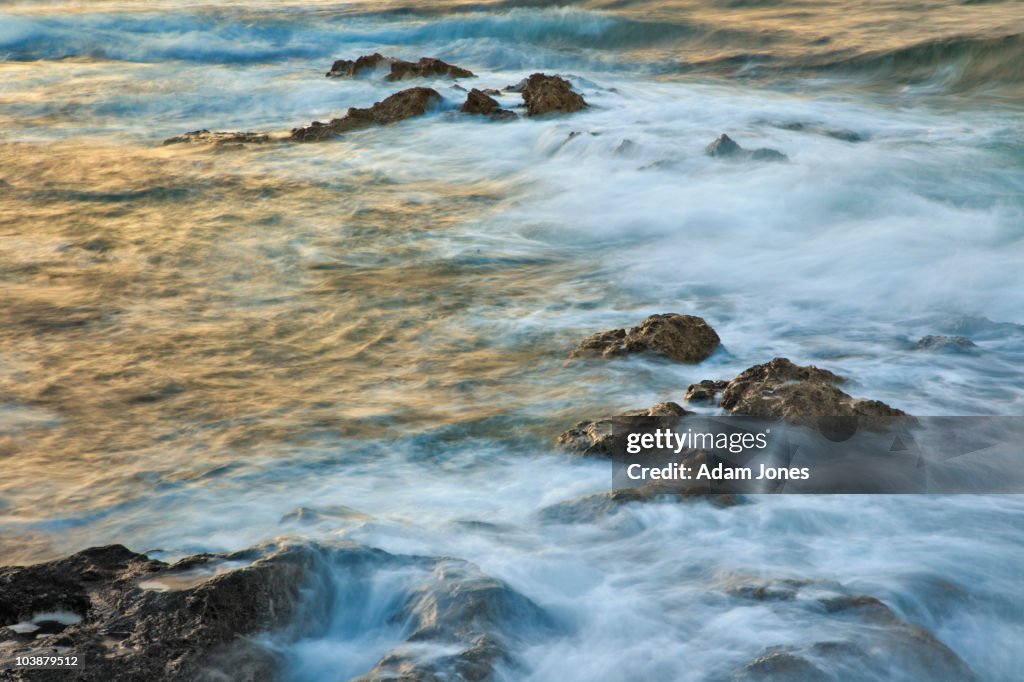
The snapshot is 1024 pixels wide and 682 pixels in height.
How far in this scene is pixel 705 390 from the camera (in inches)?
154

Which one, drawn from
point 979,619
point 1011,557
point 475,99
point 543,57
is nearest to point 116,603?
point 979,619

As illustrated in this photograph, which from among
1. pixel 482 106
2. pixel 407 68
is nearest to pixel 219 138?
pixel 482 106

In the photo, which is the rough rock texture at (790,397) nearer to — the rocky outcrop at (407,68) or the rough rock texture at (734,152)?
the rough rock texture at (734,152)

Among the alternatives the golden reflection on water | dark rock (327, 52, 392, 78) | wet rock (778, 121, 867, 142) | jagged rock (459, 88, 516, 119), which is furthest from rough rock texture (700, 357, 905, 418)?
Result: dark rock (327, 52, 392, 78)

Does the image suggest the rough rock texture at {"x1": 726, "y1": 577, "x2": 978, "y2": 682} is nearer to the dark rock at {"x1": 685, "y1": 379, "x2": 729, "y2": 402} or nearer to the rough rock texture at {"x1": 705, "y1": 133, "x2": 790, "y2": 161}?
the dark rock at {"x1": 685, "y1": 379, "x2": 729, "y2": 402}

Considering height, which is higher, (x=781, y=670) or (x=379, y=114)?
(x=379, y=114)

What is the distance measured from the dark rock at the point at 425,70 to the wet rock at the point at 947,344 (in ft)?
27.4

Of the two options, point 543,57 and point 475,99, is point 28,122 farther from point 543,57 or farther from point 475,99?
point 543,57

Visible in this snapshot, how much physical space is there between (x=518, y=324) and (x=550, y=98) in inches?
216

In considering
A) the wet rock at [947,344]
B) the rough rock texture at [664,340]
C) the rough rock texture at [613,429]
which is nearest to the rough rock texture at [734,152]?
the wet rock at [947,344]

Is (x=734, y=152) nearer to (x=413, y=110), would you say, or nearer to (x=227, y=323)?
(x=413, y=110)

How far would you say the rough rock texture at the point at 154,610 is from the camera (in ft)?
7.18

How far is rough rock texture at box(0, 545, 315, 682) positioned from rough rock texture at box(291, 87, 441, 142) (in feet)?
24.1

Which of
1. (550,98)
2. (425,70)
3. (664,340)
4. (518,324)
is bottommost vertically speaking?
(518,324)
